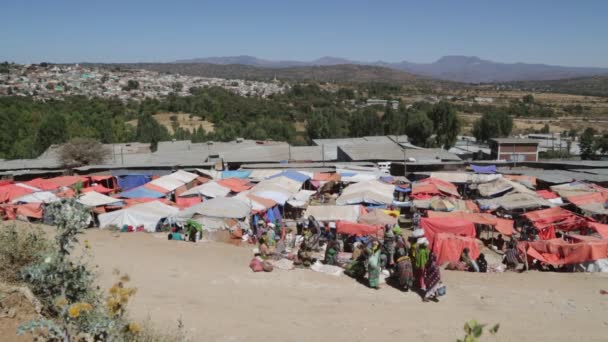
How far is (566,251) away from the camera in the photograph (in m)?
11.4

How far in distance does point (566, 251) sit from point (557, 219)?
11.1ft

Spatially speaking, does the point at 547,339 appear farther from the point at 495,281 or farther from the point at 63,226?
the point at 63,226

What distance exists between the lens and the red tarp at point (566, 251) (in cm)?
1118

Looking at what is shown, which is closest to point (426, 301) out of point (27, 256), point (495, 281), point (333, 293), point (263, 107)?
point (333, 293)

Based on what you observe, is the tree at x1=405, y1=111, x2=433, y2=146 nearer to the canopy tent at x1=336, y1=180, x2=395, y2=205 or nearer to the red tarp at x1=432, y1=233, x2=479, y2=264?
the canopy tent at x1=336, y1=180, x2=395, y2=205

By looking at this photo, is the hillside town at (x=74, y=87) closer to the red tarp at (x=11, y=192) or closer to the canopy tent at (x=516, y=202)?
the red tarp at (x=11, y=192)

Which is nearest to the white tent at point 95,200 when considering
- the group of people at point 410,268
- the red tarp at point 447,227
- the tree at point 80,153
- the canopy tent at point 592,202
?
the group of people at point 410,268

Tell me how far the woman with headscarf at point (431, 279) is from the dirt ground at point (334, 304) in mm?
216

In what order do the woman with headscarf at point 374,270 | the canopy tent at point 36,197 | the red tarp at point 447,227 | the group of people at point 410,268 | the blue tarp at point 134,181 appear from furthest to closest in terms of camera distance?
1. the blue tarp at point 134,181
2. the canopy tent at point 36,197
3. the red tarp at point 447,227
4. the woman with headscarf at point 374,270
5. the group of people at point 410,268

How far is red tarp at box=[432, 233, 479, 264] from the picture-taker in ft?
37.9

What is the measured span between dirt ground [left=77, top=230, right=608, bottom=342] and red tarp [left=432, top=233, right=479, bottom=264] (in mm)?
636

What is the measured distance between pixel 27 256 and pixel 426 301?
22.3 ft

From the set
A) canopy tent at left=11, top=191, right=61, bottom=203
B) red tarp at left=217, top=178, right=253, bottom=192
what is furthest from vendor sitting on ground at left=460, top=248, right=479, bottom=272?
canopy tent at left=11, top=191, right=61, bottom=203

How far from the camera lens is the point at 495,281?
10461 millimetres
